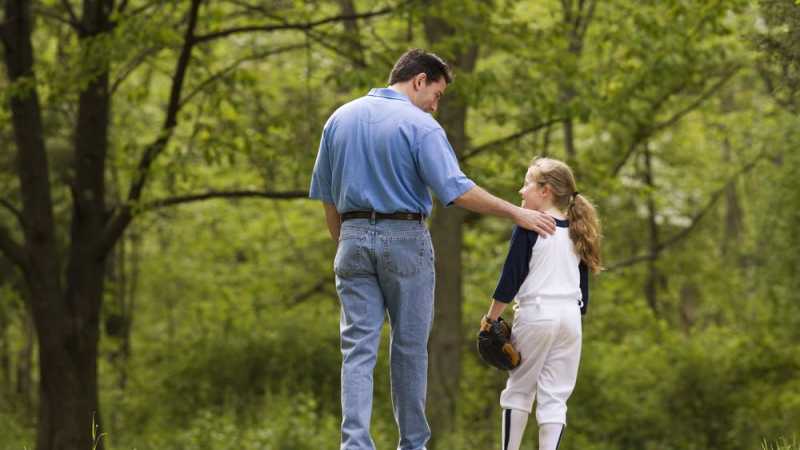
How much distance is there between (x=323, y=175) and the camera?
5.43m

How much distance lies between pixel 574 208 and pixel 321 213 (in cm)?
1519

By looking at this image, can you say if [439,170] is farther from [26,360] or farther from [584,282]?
[26,360]

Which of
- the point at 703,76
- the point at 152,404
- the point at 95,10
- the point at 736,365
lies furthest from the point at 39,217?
the point at 736,365

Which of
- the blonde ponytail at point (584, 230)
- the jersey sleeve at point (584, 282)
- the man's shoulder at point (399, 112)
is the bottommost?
the jersey sleeve at point (584, 282)

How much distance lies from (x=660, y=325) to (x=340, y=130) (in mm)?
13971

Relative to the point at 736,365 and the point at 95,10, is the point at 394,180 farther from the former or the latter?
the point at 736,365

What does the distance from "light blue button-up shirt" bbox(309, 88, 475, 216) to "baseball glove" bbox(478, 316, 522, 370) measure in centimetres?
68

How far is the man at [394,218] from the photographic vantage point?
16.8 feet

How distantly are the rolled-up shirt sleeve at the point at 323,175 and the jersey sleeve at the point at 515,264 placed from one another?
856mm

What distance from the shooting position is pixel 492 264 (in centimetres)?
1485

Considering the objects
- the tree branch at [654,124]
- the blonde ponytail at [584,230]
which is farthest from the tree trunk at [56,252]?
the blonde ponytail at [584,230]

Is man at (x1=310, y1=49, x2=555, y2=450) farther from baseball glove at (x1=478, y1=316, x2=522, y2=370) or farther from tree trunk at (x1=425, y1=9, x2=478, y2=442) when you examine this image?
tree trunk at (x1=425, y1=9, x2=478, y2=442)

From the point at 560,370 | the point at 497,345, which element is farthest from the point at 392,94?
the point at 560,370

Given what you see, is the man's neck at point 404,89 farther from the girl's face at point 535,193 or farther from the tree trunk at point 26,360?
the tree trunk at point 26,360
